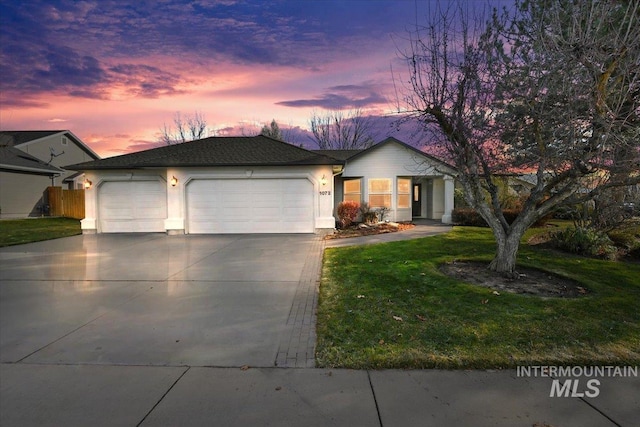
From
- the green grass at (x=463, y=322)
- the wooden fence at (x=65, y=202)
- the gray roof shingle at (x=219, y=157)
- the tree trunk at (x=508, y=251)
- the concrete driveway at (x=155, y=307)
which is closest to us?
the green grass at (x=463, y=322)

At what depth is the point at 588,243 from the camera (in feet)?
29.8

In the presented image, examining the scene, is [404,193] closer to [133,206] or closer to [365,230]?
[365,230]

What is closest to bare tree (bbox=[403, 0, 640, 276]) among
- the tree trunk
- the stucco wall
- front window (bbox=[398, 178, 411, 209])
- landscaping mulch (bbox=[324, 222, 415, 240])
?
the tree trunk

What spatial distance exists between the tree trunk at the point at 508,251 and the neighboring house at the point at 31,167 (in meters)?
22.2

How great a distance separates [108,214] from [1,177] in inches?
514

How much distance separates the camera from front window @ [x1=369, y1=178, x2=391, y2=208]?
18.0 metres

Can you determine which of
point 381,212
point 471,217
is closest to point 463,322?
point 381,212

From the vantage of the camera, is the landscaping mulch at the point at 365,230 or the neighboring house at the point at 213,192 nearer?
the landscaping mulch at the point at 365,230

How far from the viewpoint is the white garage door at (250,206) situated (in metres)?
13.9

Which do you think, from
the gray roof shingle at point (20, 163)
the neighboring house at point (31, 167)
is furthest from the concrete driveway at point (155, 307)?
the gray roof shingle at point (20, 163)

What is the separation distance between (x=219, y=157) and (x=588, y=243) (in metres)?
13.0

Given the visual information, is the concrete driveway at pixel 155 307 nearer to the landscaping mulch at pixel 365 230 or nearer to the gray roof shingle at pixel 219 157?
the landscaping mulch at pixel 365 230

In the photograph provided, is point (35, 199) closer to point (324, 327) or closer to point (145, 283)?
point (145, 283)

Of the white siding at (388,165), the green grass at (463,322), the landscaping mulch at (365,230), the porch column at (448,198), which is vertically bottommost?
the green grass at (463,322)
